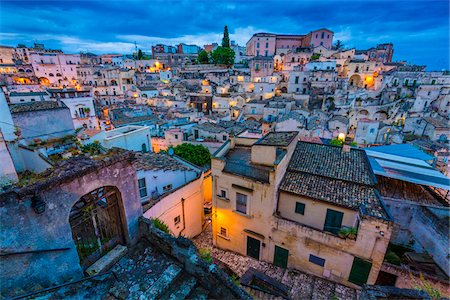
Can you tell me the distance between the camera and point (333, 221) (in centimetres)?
1216

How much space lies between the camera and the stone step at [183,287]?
218 inches

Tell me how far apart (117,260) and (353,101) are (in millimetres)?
46916

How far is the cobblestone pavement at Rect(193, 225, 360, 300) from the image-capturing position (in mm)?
11523

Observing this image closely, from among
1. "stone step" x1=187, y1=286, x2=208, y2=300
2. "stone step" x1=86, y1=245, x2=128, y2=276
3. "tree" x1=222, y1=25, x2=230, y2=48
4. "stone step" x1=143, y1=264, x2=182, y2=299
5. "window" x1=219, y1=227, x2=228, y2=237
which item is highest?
"tree" x1=222, y1=25, x2=230, y2=48

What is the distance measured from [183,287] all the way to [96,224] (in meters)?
3.18

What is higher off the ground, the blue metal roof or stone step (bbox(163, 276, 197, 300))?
stone step (bbox(163, 276, 197, 300))

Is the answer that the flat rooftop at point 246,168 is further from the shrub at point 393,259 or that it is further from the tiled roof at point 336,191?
the shrub at point 393,259

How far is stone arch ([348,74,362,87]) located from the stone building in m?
50.6

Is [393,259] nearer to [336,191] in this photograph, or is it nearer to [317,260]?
[317,260]

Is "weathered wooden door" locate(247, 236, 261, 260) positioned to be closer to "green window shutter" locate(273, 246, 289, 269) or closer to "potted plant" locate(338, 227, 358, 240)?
"green window shutter" locate(273, 246, 289, 269)

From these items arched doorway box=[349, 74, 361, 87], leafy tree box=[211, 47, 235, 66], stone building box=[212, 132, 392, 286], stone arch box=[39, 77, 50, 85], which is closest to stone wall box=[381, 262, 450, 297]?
stone building box=[212, 132, 392, 286]

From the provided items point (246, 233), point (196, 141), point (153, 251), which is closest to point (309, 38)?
point (196, 141)

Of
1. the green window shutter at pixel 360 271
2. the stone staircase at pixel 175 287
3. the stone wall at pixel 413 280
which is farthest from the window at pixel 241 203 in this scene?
the stone wall at pixel 413 280

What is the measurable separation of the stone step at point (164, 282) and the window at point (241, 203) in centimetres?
790
